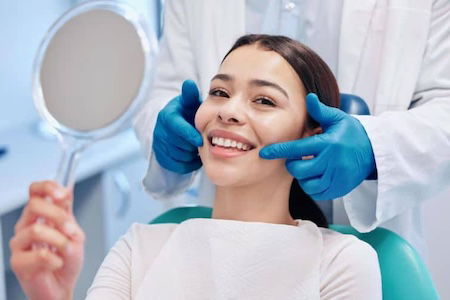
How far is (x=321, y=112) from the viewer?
1.18 metres

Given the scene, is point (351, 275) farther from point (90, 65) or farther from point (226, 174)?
point (90, 65)

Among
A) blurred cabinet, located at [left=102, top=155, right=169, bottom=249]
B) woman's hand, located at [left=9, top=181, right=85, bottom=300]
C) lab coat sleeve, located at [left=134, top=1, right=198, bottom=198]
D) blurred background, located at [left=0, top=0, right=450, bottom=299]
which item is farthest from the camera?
blurred cabinet, located at [left=102, top=155, right=169, bottom=249]

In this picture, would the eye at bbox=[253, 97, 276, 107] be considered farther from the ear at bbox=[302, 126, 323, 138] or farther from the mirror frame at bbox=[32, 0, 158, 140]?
the mirror frame at bbox=[32, 0, 158, 140]

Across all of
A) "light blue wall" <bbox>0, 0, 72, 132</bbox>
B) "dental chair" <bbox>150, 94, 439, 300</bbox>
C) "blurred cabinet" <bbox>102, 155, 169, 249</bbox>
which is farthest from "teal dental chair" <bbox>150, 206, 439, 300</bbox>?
"light blue wall" <bbox>0, 0, 72, 132</bbox>

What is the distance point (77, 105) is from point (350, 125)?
0.49m

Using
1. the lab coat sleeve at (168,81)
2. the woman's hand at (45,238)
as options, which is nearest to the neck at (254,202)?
the lab coat sleeve at (168,81)

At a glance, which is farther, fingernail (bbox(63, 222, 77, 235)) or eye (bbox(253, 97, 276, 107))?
eye (bbox(253, 97, 276, 107))

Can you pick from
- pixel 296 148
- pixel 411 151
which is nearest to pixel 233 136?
pixel 296 148

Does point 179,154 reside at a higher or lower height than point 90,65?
lower

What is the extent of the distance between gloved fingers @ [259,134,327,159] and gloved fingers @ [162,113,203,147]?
18cm

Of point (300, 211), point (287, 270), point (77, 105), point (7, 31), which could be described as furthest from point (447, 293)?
point (7, 31)

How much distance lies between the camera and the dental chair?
4.06 feet

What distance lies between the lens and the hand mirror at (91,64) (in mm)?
994

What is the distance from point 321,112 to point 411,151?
8.7 inches
